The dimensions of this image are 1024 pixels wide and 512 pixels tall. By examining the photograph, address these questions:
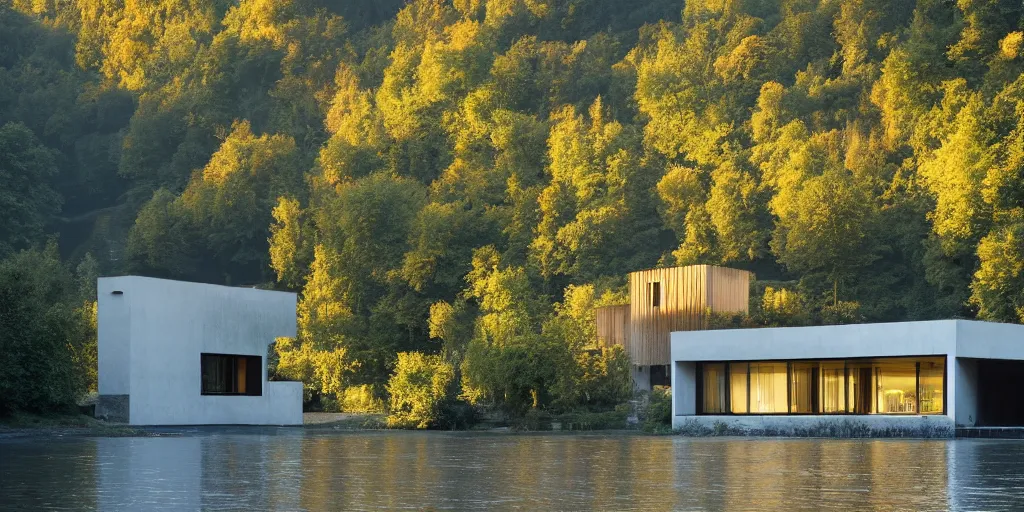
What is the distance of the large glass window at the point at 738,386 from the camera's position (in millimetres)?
34969

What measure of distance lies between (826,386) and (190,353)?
16626mm

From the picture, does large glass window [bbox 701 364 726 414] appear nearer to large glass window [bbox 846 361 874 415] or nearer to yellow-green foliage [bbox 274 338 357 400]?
large glass window [bbox 846 361 874 415]

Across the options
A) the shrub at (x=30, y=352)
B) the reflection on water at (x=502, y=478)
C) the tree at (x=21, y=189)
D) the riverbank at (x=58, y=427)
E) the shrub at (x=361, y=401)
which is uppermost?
the tree at (x=21, y=189)

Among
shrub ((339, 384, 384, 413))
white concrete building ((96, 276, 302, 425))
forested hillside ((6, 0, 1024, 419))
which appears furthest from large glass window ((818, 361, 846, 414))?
shrub ((339, 384, 384, 413))

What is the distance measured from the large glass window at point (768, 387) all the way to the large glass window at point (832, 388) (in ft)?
3.26

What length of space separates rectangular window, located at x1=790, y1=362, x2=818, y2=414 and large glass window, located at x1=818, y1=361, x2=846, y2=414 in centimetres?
15

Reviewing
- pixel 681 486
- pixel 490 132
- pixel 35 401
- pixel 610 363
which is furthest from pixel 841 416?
pixel 490 132

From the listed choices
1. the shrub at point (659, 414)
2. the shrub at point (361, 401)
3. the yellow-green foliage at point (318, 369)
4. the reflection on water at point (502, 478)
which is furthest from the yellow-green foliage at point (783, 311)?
the reflection on water at point (502, 478)

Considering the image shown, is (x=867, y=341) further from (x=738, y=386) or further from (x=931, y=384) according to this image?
(x=738, y=386)

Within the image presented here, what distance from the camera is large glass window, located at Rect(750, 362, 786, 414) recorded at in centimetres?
3425

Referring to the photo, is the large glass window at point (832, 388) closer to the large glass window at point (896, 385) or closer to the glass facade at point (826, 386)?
the glass facade at point (826, 386)

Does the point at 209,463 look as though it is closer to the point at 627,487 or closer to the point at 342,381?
the point at 627,487

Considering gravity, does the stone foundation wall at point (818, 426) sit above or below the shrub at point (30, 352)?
below

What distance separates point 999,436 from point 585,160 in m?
37.5
